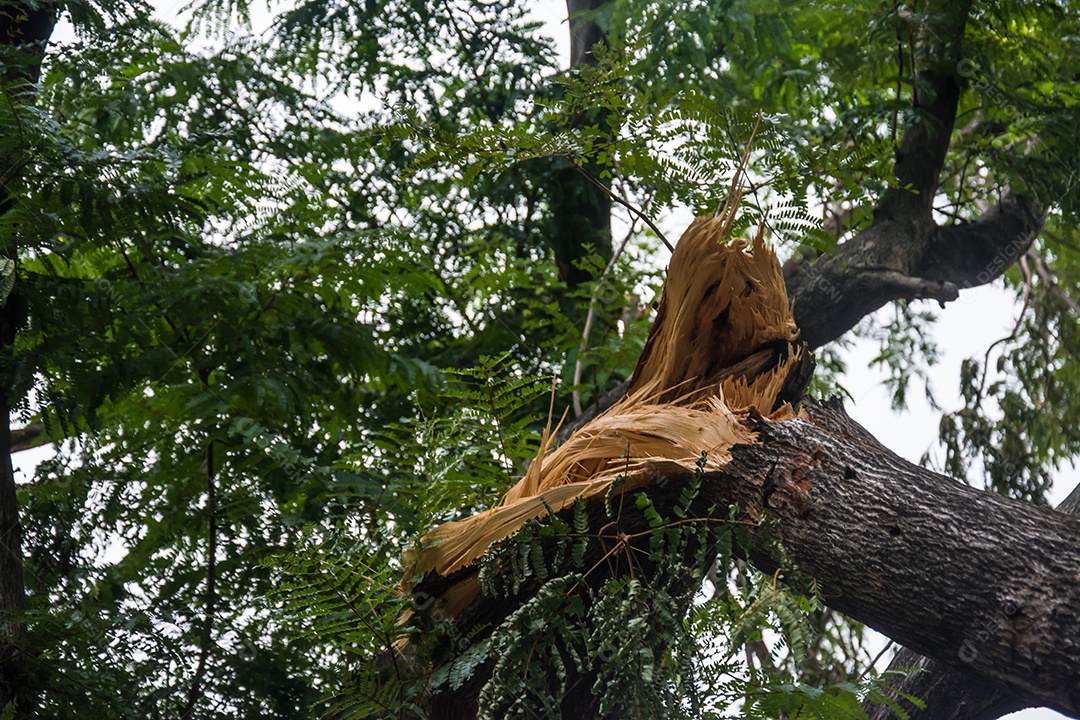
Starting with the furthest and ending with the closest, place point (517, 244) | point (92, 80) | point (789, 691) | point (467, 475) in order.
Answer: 1. point (517, 244)
2. point (92, 80)
3. point (467, 475)
4. point (789, 691)

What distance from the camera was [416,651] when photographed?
2.22m

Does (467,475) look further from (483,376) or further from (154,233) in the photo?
(154,233)

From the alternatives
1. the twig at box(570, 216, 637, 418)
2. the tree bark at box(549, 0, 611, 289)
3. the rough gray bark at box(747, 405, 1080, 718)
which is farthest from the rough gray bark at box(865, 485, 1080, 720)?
the tree bark at box(549, 0, 611, 289)

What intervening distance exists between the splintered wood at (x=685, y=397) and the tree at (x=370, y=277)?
11 cm

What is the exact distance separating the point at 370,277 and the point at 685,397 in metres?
1.34

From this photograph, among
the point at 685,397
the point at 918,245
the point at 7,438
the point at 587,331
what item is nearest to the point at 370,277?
the point at 587,331

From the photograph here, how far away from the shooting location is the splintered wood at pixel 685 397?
2154 mm

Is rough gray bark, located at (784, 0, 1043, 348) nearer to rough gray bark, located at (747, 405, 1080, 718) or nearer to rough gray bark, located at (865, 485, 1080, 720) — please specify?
rough gray bark, located at (865, 485, 1080, 720)

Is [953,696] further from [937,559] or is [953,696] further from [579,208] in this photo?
[579,208]

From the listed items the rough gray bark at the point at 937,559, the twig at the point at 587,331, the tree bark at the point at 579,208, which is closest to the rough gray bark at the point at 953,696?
the rough gray bark at the point at 937,559

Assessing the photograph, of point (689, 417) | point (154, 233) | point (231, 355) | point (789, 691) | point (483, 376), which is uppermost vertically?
point (154, 233)

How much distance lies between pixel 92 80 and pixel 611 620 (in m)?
2.51

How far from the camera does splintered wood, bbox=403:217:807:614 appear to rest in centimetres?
215

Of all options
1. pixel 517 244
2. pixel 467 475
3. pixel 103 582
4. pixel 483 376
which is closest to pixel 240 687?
pixel 103 582
